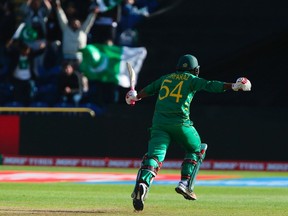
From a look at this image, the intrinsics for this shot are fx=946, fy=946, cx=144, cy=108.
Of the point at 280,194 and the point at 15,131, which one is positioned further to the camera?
the point at 15,131

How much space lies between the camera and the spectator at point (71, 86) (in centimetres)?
1920

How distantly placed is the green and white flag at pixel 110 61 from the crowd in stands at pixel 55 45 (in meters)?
0.16

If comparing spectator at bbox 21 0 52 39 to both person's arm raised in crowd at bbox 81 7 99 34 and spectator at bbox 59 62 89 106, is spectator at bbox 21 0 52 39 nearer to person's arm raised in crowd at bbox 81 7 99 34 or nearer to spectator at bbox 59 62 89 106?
person's arm raised in crowd at bbox 81 7 99 34

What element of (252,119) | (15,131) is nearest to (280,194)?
(252,119)

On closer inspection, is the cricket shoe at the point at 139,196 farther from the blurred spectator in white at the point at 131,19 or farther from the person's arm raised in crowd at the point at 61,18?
the blurred spectator in white at the point at 131,19

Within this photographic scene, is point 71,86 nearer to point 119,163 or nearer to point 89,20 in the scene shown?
point 89,20

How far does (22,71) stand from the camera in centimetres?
1961

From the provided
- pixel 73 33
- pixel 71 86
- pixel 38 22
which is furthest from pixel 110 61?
pixel 38 22

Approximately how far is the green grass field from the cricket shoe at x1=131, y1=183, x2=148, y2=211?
0.08 meters

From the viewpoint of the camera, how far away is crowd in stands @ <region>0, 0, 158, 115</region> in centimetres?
1938

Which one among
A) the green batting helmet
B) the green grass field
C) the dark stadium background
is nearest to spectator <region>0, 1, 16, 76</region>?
the dark stadium background

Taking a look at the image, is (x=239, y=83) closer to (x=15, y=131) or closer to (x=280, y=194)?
(x=280, y=194)

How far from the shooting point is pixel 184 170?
10391 mm

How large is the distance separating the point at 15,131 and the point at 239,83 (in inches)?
404
